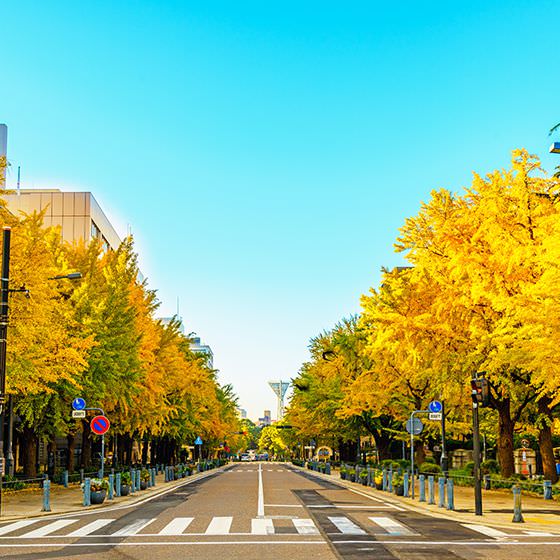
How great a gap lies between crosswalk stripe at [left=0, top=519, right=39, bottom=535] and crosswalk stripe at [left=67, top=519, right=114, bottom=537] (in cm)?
170

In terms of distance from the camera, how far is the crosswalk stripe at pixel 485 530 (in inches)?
751

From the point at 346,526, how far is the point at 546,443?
17252 mm

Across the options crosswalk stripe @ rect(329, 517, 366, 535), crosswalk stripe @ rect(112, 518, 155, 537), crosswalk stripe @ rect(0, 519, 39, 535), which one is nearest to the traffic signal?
crosswalk stripe @ rect(329, 517, 366, 535)

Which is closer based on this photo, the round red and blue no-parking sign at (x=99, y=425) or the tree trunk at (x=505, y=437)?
the round red and blue no-parking sign at (x=99, y=425)

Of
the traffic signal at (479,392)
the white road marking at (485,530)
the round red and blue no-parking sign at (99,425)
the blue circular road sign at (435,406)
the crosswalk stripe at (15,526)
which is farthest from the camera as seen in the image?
the blue circular road sign at (435,406)

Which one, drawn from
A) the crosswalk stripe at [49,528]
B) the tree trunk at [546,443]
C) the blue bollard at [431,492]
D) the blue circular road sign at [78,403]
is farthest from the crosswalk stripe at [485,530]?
the blue circular road sign at [78,403]

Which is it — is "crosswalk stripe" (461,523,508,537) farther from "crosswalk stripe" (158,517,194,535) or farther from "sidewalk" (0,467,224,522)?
"sidewalk" (0,467,224,522)

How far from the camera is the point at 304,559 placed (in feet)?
47.6

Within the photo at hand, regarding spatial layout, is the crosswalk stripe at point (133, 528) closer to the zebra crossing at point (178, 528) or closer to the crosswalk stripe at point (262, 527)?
the zebra crossing at point (178, 528)

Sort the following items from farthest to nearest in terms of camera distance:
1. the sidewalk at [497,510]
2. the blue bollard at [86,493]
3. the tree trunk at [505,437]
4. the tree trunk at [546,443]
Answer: the tree trunk at [505,437]
the tree trunk at [546,443]
the blue bollard at [86,493]
the sidewalk at [497,510]

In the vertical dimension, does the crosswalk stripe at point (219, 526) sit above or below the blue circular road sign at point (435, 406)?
below

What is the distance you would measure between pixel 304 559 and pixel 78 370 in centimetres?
2139

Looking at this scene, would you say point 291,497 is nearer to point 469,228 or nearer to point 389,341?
point 389,341

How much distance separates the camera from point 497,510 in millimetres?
25656
